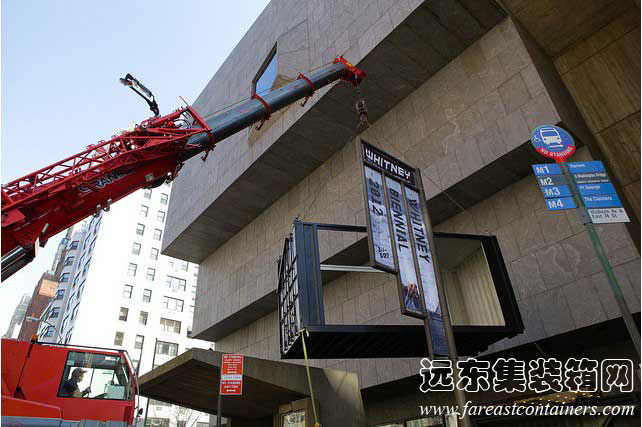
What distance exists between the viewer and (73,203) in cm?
1168

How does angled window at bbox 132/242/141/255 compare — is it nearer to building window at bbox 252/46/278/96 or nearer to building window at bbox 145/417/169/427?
building window at bbox 145/417/169/427

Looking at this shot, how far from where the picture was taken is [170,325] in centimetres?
6356

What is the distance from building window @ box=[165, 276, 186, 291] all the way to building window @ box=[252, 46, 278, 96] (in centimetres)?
4801

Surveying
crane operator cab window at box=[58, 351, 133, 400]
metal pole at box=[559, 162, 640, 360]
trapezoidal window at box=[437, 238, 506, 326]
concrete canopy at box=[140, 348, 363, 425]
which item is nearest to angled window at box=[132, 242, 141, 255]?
concrete canopy at box=[140, 348, 363, 425]

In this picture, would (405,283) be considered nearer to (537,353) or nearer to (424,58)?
(537,353)

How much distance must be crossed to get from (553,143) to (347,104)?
493 inches

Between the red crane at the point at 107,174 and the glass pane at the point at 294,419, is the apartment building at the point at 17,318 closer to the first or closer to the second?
the glass pane at the point at 294,419

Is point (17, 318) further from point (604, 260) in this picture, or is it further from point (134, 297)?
point (604, 260)

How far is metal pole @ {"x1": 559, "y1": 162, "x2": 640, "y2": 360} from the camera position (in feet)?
21.6

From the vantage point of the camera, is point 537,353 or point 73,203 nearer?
point 73,203

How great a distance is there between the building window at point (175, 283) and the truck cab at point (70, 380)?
189 feet

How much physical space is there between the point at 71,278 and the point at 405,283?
83.4 m

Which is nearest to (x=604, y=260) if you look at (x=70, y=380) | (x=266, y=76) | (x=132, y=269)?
(x=70, y=380)

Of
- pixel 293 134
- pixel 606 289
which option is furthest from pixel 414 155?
pixel 606 289
